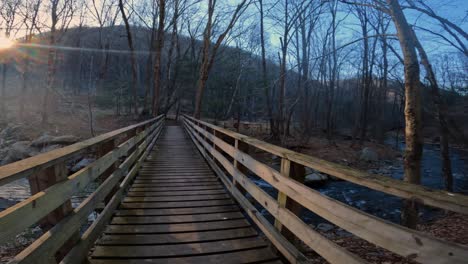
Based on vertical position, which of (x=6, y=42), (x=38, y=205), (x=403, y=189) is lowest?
(x=38, y=205)

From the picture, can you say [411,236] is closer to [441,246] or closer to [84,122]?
[441,246]

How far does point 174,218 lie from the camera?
12.4 feet

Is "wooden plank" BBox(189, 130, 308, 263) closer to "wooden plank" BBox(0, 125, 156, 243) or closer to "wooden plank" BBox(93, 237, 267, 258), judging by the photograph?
"wooden plank" BBox(93, 237, 267, 258)

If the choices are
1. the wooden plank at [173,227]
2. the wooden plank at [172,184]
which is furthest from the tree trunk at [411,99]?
the wooden plank at [172,184]

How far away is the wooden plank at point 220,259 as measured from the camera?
266 cm

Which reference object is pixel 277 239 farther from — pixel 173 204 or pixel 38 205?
pixel 173 204

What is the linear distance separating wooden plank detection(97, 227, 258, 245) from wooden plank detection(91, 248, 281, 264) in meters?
0.34

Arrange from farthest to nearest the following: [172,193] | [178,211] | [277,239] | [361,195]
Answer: [361,195], [172,193], [178,211], [277,239]

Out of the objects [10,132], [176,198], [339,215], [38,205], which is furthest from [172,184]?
[10,132]

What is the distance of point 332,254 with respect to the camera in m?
1.94

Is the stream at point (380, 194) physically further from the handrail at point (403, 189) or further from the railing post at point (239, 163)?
the handrail at point (403, 189)

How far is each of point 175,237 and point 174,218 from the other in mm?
592

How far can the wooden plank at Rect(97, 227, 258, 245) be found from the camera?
119 inches

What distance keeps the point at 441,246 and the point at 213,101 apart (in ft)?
112
